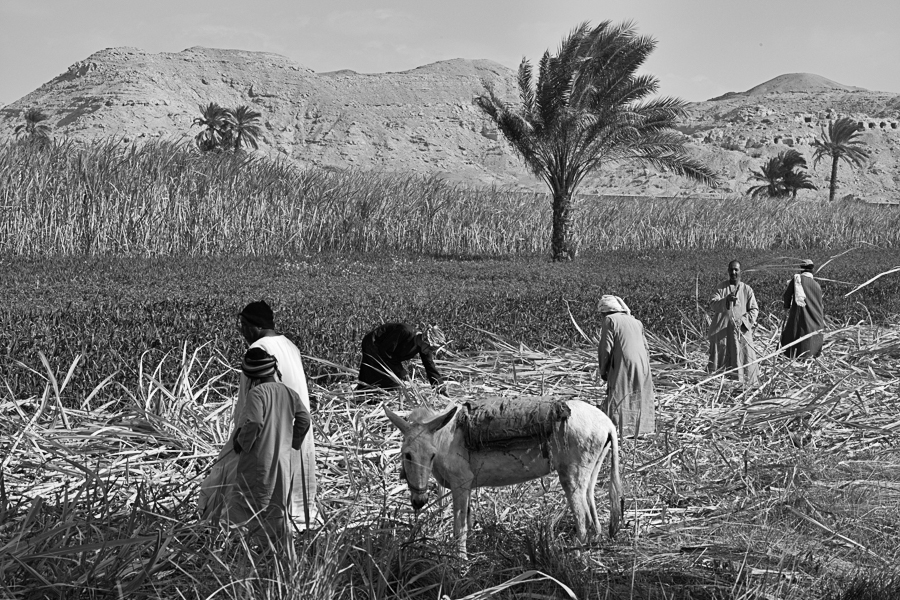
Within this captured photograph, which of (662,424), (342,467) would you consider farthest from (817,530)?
(342,467)

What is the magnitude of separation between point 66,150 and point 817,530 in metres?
19.3

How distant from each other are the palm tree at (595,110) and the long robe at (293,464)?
764 inches

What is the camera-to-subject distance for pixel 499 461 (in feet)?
14.0

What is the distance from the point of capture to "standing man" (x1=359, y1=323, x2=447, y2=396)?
7473mm

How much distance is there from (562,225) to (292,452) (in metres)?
22.0

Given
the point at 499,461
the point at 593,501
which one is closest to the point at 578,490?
the point at 593,501

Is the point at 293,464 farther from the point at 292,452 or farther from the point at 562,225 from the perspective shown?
the point at 562,225

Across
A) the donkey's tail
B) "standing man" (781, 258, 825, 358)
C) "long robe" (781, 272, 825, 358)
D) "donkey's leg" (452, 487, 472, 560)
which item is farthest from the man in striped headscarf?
"long robe" (781, 272, 825, 358)

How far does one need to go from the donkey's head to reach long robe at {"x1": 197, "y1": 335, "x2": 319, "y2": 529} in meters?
0.56

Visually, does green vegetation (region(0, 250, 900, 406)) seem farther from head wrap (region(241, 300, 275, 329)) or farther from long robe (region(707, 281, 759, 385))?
head wrap (region(241, 300, 275, 329))

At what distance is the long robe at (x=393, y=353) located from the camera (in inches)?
294

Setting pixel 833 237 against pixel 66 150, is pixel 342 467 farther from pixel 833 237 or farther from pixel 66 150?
pixel 833 237

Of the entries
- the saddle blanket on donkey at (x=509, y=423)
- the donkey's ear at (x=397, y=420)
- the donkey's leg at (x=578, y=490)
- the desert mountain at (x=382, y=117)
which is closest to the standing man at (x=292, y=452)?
the donkey's ear at (x=397, y=420)

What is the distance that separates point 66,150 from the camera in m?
20.1
